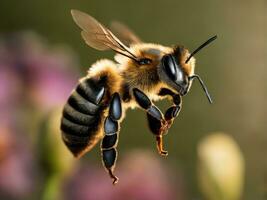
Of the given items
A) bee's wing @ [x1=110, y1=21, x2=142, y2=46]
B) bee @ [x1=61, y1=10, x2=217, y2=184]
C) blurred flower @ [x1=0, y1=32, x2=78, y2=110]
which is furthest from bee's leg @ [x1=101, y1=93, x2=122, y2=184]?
blurred flower @ [x1=0, y1=32, x2=78, y2=110]

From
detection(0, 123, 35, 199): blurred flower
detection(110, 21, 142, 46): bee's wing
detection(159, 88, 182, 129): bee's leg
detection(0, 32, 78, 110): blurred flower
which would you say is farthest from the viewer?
detection(0, 32, 78, 110): blurred flower

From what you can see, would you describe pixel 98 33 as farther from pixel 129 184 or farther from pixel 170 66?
pixel 129 184

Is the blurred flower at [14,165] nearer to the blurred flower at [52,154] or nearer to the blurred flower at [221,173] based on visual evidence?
the blurred flower at [52,154]

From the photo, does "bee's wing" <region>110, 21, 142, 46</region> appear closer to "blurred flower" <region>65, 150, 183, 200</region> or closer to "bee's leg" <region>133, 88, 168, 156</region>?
"bee's leg" <region>133, 88, 168, 156</region>

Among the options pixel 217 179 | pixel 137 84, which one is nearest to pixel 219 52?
pixel 217 179

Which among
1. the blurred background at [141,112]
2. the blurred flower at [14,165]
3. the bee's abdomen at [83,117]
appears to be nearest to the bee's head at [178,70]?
the bee's abdomen at [83,117]

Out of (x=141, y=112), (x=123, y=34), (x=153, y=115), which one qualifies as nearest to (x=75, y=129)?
(x=153, y=115)
